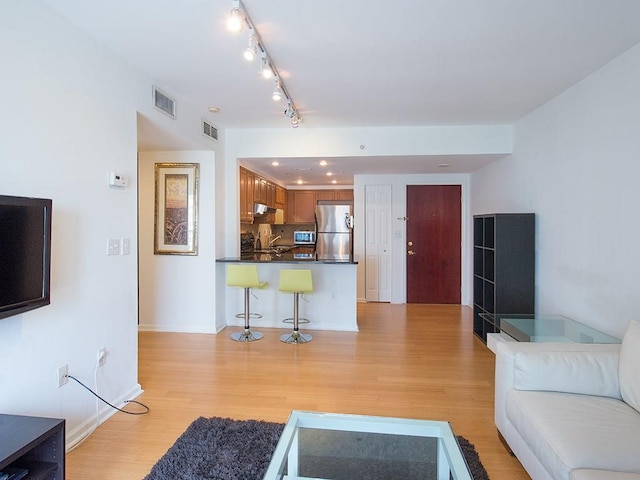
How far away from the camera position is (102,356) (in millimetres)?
2439

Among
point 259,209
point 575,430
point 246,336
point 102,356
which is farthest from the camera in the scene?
point 259,209

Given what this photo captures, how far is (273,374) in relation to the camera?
125 inches

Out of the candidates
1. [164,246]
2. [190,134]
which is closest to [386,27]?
[190,134]

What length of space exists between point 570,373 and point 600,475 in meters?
0.70

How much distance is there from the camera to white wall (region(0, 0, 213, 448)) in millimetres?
1793

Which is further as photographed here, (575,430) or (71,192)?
(71,192)

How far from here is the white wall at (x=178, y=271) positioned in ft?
14.1

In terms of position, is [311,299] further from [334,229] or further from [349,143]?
[334,229]

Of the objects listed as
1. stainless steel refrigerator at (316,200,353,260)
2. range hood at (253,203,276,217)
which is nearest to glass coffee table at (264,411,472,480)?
range hood at (253,203,276,217)

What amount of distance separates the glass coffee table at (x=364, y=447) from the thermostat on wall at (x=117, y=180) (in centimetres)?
199

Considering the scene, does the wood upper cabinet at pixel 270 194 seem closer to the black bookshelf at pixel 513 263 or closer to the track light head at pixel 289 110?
the track light head at pixel 289 110

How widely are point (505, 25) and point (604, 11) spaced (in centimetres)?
51

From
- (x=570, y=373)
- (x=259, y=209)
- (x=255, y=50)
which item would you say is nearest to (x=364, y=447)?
(x=570, y=373)

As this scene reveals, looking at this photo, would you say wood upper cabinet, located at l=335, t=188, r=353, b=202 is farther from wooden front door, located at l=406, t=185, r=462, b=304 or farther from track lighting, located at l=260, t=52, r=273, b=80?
track lighting, located at l=260, t=52, r=273, b=80
